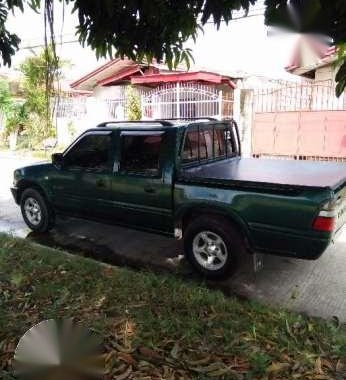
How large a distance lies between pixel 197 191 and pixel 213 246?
0.64m

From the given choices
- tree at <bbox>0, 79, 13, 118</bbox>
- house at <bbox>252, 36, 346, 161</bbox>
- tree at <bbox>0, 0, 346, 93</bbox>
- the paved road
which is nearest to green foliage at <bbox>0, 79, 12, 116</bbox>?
tree at <bbox>0, 79, 13, 118</bbox>

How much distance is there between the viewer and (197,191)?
431cm

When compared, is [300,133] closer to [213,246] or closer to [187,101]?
[187,101]

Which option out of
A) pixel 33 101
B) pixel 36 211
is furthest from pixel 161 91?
pixel 36 211

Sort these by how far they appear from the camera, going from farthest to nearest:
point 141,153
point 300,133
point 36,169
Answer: point 300,133 < point 36,169 < point 141,153

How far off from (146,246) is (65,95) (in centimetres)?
1398

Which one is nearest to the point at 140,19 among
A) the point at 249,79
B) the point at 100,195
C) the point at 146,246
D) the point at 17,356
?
the point at 17,356

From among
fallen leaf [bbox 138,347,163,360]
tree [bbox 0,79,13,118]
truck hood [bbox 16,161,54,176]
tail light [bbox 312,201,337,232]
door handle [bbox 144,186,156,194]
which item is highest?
tree [bbox 0,79,13,118]

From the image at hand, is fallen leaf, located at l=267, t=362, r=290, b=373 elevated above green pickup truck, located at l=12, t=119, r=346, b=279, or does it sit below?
below

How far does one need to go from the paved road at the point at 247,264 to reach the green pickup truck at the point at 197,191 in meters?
0.33

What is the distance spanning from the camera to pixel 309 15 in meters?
1.08

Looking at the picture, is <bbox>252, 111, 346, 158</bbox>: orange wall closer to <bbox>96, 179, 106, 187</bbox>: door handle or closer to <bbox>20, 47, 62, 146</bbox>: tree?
<bbox>96, 179, 106, 187</bbox>: door handle

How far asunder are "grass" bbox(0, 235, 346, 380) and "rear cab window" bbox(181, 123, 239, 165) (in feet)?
4.92

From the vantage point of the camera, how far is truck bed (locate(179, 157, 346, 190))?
3869mm
